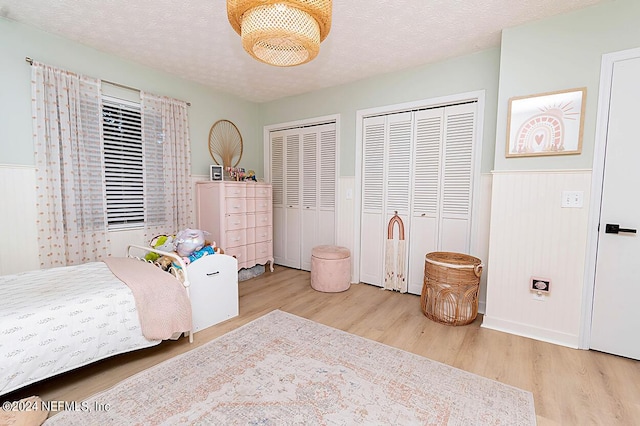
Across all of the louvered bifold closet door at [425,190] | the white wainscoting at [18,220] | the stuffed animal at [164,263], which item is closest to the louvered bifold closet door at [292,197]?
the louvered bifold closet door at [425,190]

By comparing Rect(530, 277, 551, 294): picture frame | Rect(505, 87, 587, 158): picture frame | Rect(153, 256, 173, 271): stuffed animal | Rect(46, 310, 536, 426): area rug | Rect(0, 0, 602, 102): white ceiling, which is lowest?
Rect(46, 310, 536, 426): area rug

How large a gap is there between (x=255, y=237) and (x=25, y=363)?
2494 mm

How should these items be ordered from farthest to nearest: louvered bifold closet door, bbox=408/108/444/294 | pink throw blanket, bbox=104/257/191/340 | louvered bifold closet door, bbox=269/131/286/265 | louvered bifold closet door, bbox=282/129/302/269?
louvered bifold closet door, bbox=269/131/286/265 < louvered bifold closet door, bbox=282/129/302/269 < louvered bifold closet door, bbox=408/108/444/294 < pink throw blanket, bbox=104/257/191/340

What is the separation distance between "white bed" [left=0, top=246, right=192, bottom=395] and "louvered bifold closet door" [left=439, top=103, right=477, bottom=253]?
264cm

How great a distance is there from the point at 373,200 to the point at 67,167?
3.11m

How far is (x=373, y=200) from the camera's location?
3.58 m

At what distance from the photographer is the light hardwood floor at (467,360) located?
162cm

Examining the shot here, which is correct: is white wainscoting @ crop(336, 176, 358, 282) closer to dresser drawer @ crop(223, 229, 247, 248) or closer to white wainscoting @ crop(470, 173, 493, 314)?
dresser drawer @ crop(223, 229, 247, 248)

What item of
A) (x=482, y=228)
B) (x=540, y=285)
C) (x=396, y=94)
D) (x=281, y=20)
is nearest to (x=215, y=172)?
(x=396, y=94)

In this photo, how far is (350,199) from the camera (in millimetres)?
3715

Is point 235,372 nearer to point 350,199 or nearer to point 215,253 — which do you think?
point 215,253

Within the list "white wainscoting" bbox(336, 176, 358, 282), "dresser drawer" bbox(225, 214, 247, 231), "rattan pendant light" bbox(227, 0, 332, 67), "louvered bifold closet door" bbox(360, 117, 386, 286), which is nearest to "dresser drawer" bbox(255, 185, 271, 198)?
"dresser drawer" bbox(225, 214, 247, 231)

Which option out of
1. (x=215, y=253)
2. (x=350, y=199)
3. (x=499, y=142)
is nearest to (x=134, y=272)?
(x=215, y=253)

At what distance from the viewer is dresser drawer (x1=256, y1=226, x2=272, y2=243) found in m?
3.87
